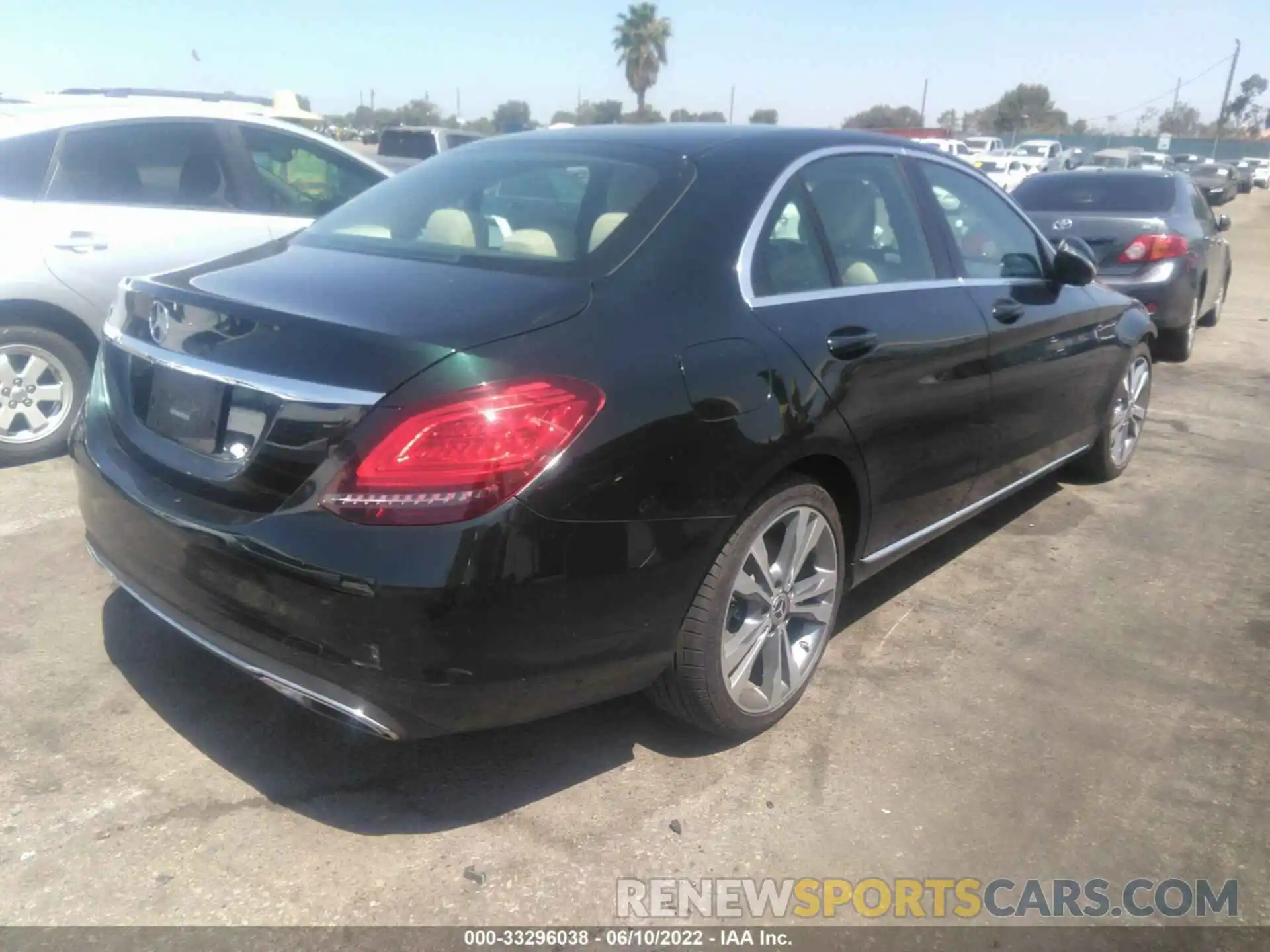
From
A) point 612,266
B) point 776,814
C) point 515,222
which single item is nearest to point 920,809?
point 776,814

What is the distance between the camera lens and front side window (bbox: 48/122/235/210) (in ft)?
17.0

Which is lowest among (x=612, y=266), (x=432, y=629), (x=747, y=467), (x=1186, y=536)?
(x=1186, y=536)

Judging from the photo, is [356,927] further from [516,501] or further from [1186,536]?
[1186,536]

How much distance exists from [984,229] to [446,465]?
2.82m

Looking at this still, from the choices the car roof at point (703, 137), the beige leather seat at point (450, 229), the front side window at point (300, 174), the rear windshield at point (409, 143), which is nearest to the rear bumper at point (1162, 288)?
the car roof at point (703, 137)

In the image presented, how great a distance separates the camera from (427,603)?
223cm

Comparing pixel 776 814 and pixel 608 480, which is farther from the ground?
pixel 608 480

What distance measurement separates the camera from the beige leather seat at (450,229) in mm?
3072

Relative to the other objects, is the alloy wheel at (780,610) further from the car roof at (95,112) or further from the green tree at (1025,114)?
the green tree at (1025,114)

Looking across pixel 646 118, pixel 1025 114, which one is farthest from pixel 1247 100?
pixel 646 118

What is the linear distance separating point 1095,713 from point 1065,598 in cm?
92

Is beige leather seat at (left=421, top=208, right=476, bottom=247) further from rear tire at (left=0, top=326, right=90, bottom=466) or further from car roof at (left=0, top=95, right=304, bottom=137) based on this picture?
car roof at (left=0, top=95, right=304, bottom=137)

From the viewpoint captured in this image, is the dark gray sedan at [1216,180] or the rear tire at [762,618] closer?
the rear tire at [762,618]

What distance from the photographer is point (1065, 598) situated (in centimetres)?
420
